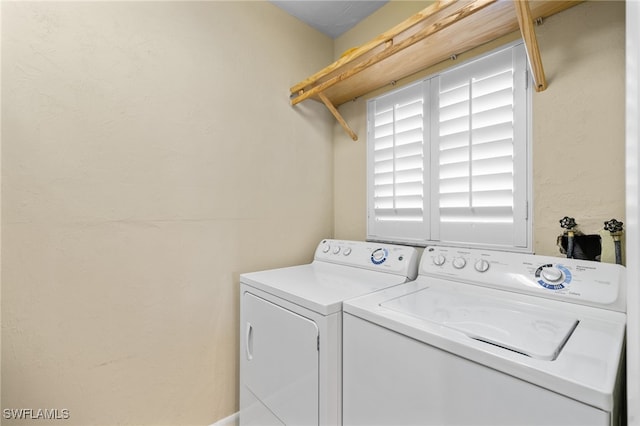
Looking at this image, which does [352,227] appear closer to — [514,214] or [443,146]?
[443,146]

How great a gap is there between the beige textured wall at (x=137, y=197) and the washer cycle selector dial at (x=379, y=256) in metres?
0.60

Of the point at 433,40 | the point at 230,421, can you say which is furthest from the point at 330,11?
the point at 230,421

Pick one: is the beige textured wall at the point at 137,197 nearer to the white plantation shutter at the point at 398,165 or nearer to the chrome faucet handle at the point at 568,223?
the white plantation shutter at the point at 398,165

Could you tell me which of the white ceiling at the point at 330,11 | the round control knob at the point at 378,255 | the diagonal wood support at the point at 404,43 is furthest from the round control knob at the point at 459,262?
the white ceiling at the point at 330,11

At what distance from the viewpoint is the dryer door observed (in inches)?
43.9

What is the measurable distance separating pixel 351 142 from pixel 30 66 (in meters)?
1.68

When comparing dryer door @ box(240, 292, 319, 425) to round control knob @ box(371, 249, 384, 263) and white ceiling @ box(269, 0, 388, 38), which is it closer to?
round control knob @ box(371, 249, 384, 263)

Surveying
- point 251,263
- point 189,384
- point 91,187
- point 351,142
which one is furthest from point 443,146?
point 189,384

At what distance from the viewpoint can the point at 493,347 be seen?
2.35ft

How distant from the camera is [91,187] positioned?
1.22 m

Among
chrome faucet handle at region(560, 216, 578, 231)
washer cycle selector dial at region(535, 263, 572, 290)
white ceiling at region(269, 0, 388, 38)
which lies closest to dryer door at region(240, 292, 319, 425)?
washer cycle selector dial at region(535, 263, 572, 290)

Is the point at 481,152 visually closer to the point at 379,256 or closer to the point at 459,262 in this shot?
the point at 459,262

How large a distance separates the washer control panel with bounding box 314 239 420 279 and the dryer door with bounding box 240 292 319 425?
58 cm

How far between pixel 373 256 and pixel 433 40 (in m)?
1.14
